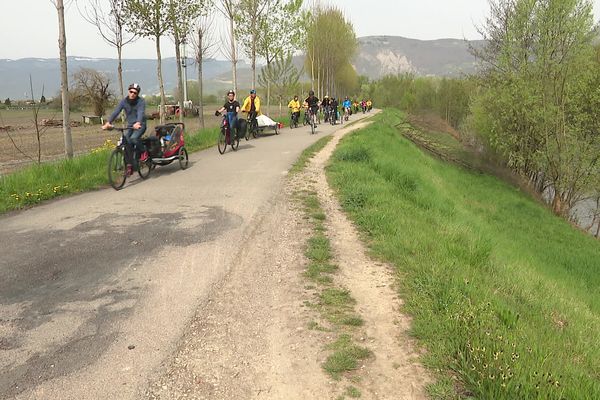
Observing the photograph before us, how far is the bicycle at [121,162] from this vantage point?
345 inches

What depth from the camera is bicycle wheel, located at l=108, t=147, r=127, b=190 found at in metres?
8.70

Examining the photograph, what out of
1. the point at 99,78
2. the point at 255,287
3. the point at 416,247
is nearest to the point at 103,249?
the point at 255,287

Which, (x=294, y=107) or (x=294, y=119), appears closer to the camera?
(x=294, y=107)

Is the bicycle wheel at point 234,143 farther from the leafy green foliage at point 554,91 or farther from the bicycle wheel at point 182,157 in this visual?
the leafy green foliage at point 554,91

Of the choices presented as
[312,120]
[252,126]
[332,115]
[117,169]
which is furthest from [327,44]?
[117,169]

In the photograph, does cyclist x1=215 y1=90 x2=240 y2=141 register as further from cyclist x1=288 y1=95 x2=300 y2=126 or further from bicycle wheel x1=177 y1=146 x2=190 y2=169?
cyclist x1=288 y1=95 x2=300 y2=126

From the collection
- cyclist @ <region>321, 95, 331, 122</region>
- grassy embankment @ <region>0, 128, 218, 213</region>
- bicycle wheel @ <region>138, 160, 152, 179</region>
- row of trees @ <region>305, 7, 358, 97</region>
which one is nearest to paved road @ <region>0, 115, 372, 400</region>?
grassy embankment @ <region>0, 128, 218, 213</region>

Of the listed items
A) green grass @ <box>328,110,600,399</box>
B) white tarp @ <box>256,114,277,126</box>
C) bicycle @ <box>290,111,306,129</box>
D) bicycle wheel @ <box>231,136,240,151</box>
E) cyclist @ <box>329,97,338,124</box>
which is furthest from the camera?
cyclist @ <box>329,97,338,124</box>

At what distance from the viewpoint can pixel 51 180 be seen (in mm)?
8750

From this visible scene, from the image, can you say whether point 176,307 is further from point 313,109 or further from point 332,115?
point 332,115

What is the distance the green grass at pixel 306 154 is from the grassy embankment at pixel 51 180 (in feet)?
15.0

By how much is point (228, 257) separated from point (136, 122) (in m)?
5.35

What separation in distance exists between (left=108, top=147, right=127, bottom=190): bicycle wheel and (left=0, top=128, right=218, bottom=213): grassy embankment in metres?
0.58

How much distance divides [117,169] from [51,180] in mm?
1275
